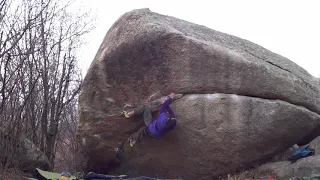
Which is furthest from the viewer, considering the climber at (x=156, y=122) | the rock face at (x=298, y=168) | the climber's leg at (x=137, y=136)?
the climber's leg at (x=137, y=136)

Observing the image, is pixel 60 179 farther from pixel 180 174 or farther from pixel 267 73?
pixel 267 73

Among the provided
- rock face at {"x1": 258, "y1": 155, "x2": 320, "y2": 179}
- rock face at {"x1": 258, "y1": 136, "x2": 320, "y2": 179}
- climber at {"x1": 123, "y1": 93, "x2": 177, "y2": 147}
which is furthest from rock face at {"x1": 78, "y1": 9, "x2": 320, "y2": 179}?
rock face at {"x1": 258, "y1": 155, "x2": 320, "y2": 179}

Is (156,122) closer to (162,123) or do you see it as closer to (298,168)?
(162,123)

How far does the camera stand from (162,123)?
23.9ft

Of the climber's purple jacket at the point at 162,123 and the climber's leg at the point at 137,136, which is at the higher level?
the climber's purple jacket at the point at 162,123

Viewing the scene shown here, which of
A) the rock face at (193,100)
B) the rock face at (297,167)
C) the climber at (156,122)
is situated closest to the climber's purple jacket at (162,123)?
the climber at (156,122)

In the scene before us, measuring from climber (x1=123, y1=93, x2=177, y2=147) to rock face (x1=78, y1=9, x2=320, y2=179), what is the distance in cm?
24

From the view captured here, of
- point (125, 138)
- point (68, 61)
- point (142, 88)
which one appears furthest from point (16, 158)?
point (68, 61)

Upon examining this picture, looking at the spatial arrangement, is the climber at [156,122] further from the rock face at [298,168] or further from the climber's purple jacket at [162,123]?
Answer: the rock face at [298,168]

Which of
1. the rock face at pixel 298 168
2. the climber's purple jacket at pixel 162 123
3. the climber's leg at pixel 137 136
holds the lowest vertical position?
the rock face at pixel 298 168

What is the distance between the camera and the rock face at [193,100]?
24.7ft

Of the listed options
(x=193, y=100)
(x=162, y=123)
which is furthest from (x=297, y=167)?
(x=162, y=123)

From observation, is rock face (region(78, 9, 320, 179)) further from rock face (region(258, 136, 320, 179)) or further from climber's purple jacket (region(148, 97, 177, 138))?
rock face (region(258, 136, 320, 179))

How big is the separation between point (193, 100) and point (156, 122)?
2.78ft
